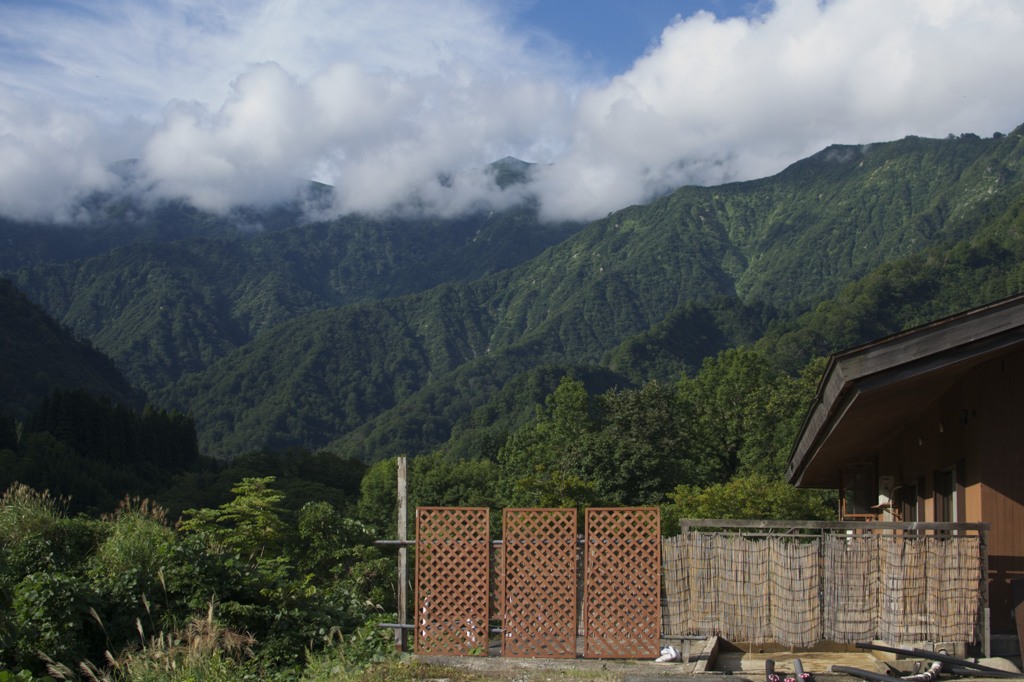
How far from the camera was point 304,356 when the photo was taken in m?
183

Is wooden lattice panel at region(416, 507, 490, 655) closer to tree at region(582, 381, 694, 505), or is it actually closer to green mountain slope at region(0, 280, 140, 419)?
tree at region(582, 381, 694, 505)

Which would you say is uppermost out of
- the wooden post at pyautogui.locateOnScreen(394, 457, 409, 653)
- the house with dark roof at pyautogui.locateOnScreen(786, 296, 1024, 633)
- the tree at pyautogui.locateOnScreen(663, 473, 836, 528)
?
the house with dark roof at pyautogui.locateOnScreen(786, 296, 1024, 633)

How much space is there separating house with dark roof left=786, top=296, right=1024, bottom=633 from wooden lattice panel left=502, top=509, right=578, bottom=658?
2.93 metres

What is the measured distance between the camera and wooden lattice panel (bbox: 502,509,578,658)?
33.6 feet

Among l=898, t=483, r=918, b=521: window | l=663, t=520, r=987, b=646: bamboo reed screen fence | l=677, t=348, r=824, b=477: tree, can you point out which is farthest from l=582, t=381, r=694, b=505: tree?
l=663, t=520, r=987, b=646: bamboo reed screen fence

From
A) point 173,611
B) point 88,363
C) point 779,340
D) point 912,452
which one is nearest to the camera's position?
point 173,611

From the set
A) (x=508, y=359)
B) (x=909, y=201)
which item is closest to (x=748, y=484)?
(x=508, y=359)

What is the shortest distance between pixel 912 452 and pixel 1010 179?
168 metres

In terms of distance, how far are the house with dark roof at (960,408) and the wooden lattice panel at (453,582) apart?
3668 millimetres

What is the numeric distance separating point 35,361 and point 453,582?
120 m

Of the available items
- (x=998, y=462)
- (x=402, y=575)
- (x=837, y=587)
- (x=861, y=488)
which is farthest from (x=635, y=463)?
(x=837, y=587)

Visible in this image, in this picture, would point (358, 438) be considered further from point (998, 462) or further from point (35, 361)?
point (998, 462)

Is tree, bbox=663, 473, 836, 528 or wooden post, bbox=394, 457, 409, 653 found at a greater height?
wooden post, bbox=394, 457, 409, 653

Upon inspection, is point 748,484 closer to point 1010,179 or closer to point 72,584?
point 72,584
